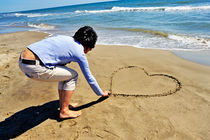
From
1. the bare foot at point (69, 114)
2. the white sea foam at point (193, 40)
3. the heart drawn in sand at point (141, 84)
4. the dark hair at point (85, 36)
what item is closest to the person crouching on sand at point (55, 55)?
the dark hair at point (85, 36)

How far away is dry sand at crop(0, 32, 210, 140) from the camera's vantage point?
7.48 ft

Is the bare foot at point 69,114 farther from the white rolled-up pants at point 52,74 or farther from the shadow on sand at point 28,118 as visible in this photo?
the white rolled-up pants at point 52,74

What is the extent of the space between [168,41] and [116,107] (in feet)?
15.6

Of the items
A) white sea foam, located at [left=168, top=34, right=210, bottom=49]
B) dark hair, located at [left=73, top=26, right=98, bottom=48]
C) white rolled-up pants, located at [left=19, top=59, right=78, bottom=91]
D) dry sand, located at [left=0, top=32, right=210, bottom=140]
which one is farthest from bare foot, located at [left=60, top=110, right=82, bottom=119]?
white sea foam, located at [left=168, top=34, right=210, bottom=49]

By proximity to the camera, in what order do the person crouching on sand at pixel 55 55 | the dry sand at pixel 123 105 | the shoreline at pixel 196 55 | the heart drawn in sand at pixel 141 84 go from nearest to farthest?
the person crouching on sand at pixel 55 55 < the dry sand at pixel 123 105 < the heart drawn in sand at pixel 141 84 < the shoreline at pixel 196 55

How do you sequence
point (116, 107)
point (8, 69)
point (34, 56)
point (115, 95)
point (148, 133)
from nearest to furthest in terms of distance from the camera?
point (34, 56)
point (148, 133)
point (116, 107)
point (115, 95)
point (8, 69)

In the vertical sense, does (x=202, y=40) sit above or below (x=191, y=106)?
above

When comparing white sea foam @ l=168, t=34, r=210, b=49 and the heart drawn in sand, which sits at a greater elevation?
white sea foam @ l=168, t=34, r=210, b=49

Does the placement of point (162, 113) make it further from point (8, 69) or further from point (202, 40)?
point (202, 40)

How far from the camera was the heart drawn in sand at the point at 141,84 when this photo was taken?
3.15 metres

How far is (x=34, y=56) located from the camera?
2037 millimetres

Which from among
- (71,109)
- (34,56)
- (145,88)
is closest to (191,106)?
(145,88)

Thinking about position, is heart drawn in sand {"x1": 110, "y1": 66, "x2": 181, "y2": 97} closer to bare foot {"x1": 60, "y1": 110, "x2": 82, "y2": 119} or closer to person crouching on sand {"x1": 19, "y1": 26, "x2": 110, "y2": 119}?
bare foot {"x1": 60, "y1": 110, "x2": 82, "y2": 119}

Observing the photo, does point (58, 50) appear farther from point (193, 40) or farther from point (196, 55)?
point (193, 40)
